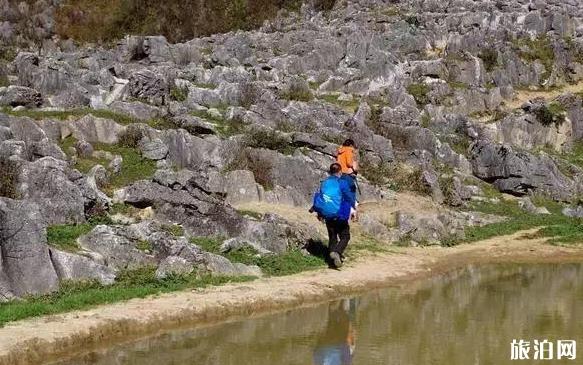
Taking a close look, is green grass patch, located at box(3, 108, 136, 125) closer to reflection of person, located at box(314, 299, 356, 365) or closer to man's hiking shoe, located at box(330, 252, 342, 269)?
man's hiking shoe, located at box(330, 252, 342, 269)

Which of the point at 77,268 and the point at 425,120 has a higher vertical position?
the point at 77,268

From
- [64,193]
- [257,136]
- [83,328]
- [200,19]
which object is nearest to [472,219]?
[257,136]

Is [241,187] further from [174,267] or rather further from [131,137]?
[174,267]

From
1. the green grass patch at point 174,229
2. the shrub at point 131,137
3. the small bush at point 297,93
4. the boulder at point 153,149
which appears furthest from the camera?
the small bush at point 297,93

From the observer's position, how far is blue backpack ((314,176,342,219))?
16641 mm

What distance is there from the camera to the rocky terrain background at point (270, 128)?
52.5ft

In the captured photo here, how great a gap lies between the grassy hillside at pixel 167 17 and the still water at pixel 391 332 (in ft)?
151

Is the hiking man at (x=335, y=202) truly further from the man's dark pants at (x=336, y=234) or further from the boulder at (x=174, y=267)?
the boulder at (x=174, y=267)

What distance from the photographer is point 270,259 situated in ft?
53.7

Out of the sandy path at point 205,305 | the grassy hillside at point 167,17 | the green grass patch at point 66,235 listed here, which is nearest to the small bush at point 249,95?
the sandy path at point 205,305

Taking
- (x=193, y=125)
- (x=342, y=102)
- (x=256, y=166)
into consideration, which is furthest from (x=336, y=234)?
(x=342, y=102)

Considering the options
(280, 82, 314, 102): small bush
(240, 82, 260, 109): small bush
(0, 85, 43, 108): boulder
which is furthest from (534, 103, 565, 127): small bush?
(0, 85, 43, 108): boulder

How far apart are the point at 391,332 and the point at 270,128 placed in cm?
1510

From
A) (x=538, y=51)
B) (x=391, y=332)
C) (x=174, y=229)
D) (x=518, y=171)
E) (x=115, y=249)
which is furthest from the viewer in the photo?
(x=538, y=51)
